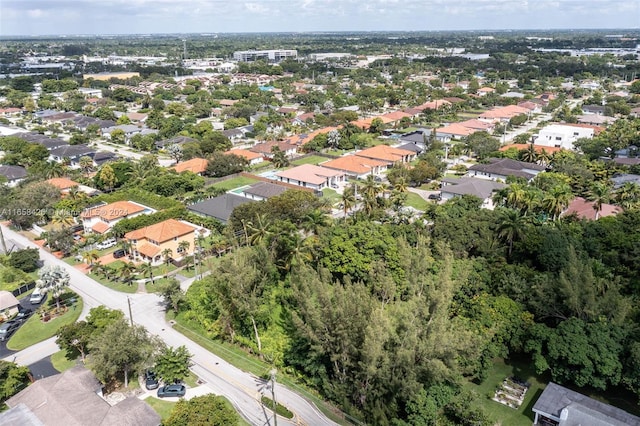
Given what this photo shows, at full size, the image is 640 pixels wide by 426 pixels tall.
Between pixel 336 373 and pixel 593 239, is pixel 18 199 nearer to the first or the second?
pixel 336 373

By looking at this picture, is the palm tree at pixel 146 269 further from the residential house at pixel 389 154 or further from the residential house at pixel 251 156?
the residential house at pixel 389 154

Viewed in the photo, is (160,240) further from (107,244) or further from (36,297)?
(36,297)

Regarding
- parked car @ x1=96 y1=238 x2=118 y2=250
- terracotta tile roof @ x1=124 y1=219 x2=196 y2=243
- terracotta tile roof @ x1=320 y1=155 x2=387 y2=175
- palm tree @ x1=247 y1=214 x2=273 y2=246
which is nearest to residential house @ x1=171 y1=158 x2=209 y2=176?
terracotta tile roof @ x1=320 y1=155 x2=387 y2=175

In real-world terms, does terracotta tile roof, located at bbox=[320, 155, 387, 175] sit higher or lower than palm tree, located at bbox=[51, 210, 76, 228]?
higher

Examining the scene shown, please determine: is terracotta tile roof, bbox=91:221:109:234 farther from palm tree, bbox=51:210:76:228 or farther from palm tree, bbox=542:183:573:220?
palm tree, bbox=542:183:573:220

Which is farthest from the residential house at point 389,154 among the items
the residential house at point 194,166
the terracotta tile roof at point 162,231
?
the terracotta tile roof at point 162,231

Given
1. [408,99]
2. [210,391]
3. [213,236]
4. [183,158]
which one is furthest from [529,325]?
[408,99]
